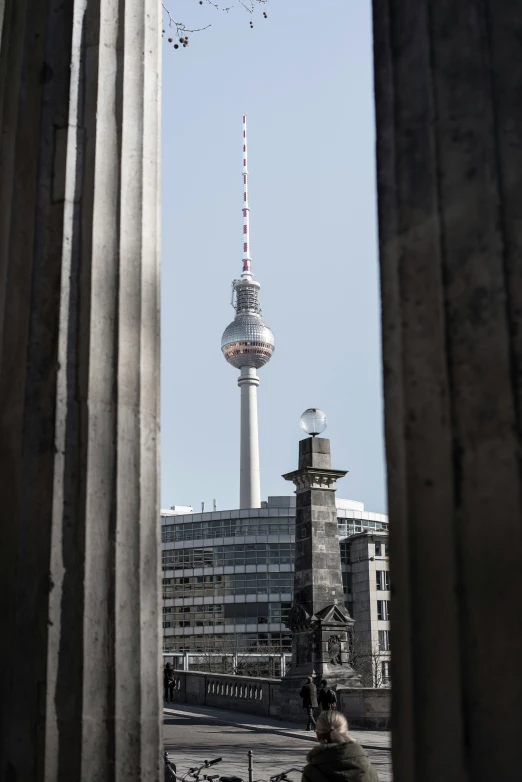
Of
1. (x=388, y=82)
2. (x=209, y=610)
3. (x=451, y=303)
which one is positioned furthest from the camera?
(x=209, y=610)

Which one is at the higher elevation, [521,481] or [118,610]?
[521,481]

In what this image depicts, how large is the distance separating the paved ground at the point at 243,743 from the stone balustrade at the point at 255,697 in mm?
561

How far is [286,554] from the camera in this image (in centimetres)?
9838

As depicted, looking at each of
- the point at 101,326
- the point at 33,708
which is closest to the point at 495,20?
the point at 101,326

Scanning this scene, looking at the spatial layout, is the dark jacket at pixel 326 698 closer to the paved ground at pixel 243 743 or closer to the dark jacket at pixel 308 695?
the dark jacket at pixel 308 695

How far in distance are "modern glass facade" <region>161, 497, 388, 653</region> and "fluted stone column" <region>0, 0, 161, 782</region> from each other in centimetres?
9247

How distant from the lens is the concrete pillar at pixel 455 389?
205 centimetres

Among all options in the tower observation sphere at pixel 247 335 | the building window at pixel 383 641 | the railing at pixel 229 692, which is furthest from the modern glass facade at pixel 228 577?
the railing at pixel 229 692

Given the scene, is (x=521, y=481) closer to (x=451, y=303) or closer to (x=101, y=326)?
(x=451, y=303)

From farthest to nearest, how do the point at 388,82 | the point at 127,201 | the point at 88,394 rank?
the point at 127,201
the point at 88,394
the point at 388,82

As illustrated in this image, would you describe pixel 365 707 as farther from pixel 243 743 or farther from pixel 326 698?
pixel 243 743

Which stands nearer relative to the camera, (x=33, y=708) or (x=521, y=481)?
(x=521, y=481)

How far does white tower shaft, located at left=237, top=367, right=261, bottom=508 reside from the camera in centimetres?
13825

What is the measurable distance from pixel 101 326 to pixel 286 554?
96.4 meters
